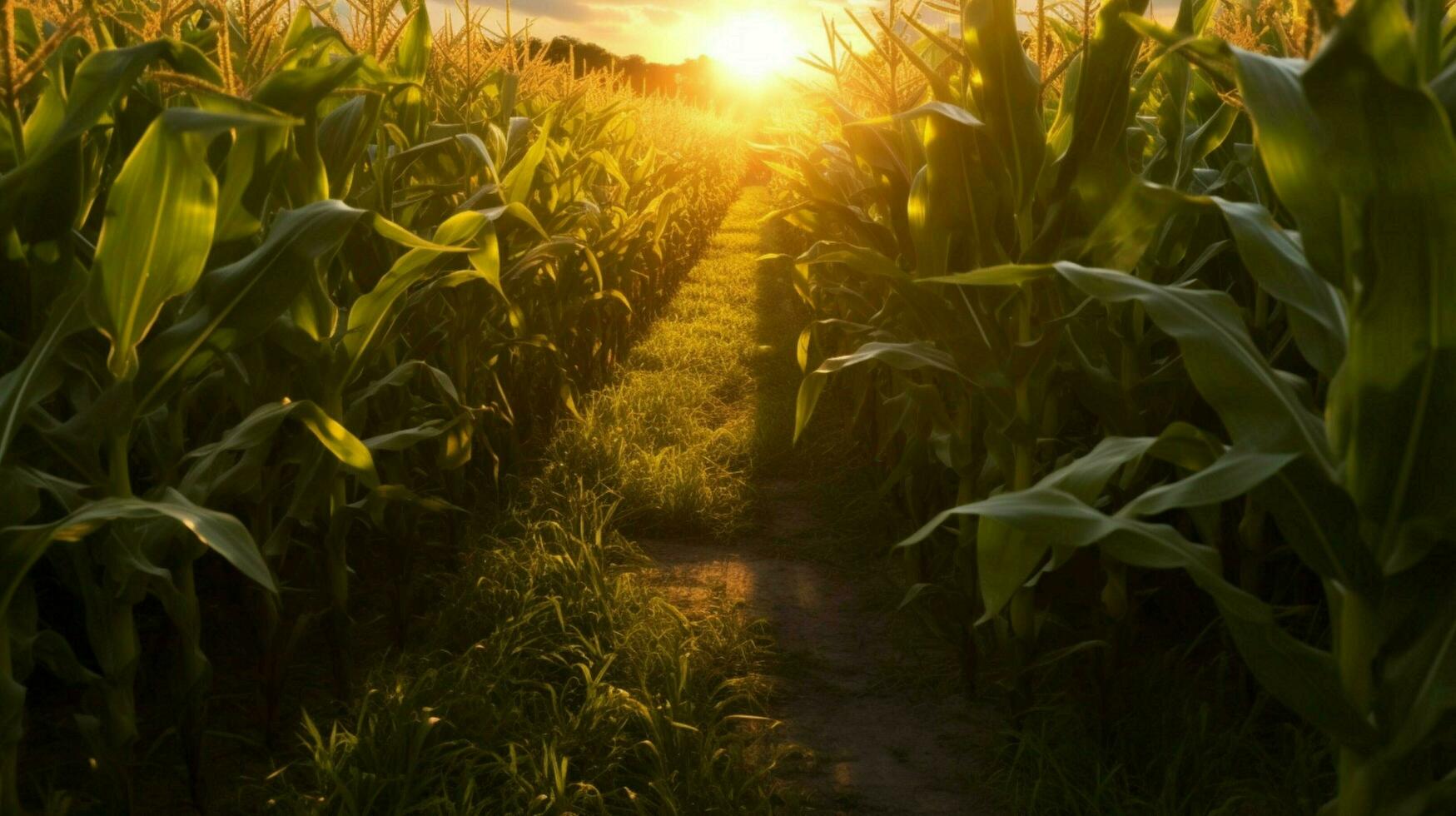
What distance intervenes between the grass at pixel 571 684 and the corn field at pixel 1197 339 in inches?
23.4

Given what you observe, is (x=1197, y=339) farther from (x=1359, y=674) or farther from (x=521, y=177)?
(x=521, y=177)

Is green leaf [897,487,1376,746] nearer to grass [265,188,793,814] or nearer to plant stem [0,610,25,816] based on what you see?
grass [265,188,793,814]

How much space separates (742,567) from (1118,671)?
1424 mm

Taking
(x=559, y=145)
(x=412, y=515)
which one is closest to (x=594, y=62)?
(x=559, y=145)

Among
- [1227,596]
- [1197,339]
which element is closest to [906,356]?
[1197,339]

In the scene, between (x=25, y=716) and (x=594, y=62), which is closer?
(x=25, y=716)

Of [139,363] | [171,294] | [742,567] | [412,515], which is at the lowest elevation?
[742,567]

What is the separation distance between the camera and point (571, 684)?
2.57 metres

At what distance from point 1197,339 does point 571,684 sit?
171 centimetres

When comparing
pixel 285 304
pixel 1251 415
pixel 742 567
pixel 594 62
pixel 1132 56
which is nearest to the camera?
pixel 1251 415

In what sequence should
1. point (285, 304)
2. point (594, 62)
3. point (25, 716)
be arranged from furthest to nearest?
1. point (594, 62)
2. point (25, 716)
3. point (285, 304)

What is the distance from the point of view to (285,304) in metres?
1.76

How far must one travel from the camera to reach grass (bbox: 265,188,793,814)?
210 centimetres

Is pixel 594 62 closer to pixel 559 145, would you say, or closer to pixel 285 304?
pixel 559 145
